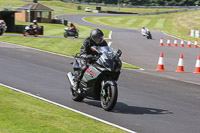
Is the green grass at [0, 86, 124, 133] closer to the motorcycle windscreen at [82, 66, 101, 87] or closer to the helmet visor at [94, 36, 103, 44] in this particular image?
the motorcycle windscreen at [82, 66, 101, 87]

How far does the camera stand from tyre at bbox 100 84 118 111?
330 inches

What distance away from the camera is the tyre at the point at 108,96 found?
8.38 metres

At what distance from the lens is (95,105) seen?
9641 mm

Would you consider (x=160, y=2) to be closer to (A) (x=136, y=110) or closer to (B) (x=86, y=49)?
(B) (x=86, y=49)

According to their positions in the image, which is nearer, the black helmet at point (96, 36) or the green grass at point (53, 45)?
the black helmet at point (96, 36)

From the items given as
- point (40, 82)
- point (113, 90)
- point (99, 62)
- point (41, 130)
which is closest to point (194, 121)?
point (113, 90)

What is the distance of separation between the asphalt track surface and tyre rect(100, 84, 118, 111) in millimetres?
153

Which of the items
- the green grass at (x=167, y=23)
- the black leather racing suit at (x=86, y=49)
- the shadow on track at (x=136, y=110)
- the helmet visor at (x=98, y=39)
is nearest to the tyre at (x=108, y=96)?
the shadow on track at (x=136, y=110)

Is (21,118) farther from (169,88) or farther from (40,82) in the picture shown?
(169,88)

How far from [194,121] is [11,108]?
12.1 feet

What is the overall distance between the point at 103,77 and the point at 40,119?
6.78 ft

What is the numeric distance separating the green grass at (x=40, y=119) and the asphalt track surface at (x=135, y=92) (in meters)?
0.59

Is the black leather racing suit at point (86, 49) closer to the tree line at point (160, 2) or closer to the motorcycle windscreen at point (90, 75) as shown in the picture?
the motorcycle windscreen at point (90, 75)

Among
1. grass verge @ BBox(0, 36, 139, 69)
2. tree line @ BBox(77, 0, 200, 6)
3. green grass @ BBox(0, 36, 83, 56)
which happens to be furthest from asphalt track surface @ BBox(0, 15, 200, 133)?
tree line @ BBox(77, 0, 200, 6)
